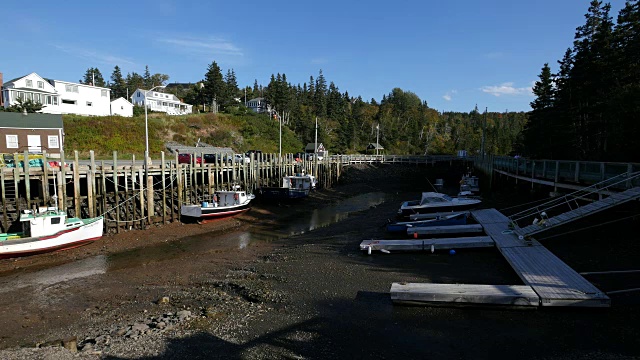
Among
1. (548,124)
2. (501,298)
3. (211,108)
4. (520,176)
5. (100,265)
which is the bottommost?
(100,265)

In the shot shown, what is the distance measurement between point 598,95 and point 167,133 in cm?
5911

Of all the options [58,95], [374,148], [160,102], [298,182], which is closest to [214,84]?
[160,102]

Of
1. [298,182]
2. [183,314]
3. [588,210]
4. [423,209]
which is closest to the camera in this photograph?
[183,314]

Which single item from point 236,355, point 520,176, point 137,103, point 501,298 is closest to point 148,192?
point 236,355

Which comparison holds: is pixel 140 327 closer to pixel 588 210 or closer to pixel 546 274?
pixel 546 274

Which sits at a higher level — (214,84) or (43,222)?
(214,84)

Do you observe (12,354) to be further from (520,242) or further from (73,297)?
(520,242)

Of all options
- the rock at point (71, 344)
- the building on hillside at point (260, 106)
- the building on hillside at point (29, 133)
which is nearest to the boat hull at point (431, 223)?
the rock at point (71, 344)

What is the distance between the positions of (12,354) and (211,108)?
86.9 m

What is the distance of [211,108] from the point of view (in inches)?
3570

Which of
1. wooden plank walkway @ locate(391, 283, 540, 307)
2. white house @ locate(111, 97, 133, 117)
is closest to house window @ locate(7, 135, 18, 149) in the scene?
white house @ locate(111, 97, 133, 117)

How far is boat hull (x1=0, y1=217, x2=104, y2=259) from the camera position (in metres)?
17.2

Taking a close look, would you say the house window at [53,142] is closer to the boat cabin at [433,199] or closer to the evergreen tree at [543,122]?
the boat cabin at [433,199]

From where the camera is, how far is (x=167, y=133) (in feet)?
202
